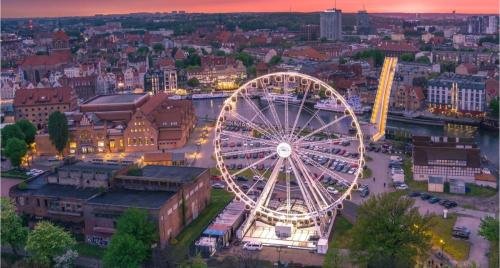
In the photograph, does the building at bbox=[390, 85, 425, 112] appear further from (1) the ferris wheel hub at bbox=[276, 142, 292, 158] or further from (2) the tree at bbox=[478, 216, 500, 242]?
(1) the ferris wheel hub at bbox=[276, 142, 292, 158]

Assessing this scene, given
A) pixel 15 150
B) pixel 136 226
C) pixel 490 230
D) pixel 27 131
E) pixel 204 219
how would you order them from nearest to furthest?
pixel 490 230 → pixel 136 226 → pixel 204 219 → pixel 15 150 → pixel 27 131

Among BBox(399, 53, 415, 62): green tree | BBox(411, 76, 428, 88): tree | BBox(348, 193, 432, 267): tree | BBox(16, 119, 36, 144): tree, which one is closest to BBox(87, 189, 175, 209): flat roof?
BBox(348, 193, 432, 267): tree

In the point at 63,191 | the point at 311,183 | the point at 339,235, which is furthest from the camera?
the point at 63,191

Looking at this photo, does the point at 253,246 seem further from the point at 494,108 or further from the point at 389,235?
the point at 494,108

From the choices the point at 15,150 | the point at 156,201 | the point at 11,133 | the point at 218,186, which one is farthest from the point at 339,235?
the point at 11,133

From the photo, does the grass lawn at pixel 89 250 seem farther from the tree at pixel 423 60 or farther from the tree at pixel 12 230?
the tree at pixel 423 60

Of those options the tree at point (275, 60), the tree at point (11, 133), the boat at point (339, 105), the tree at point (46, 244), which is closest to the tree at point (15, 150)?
the tree at point (11, 133)
